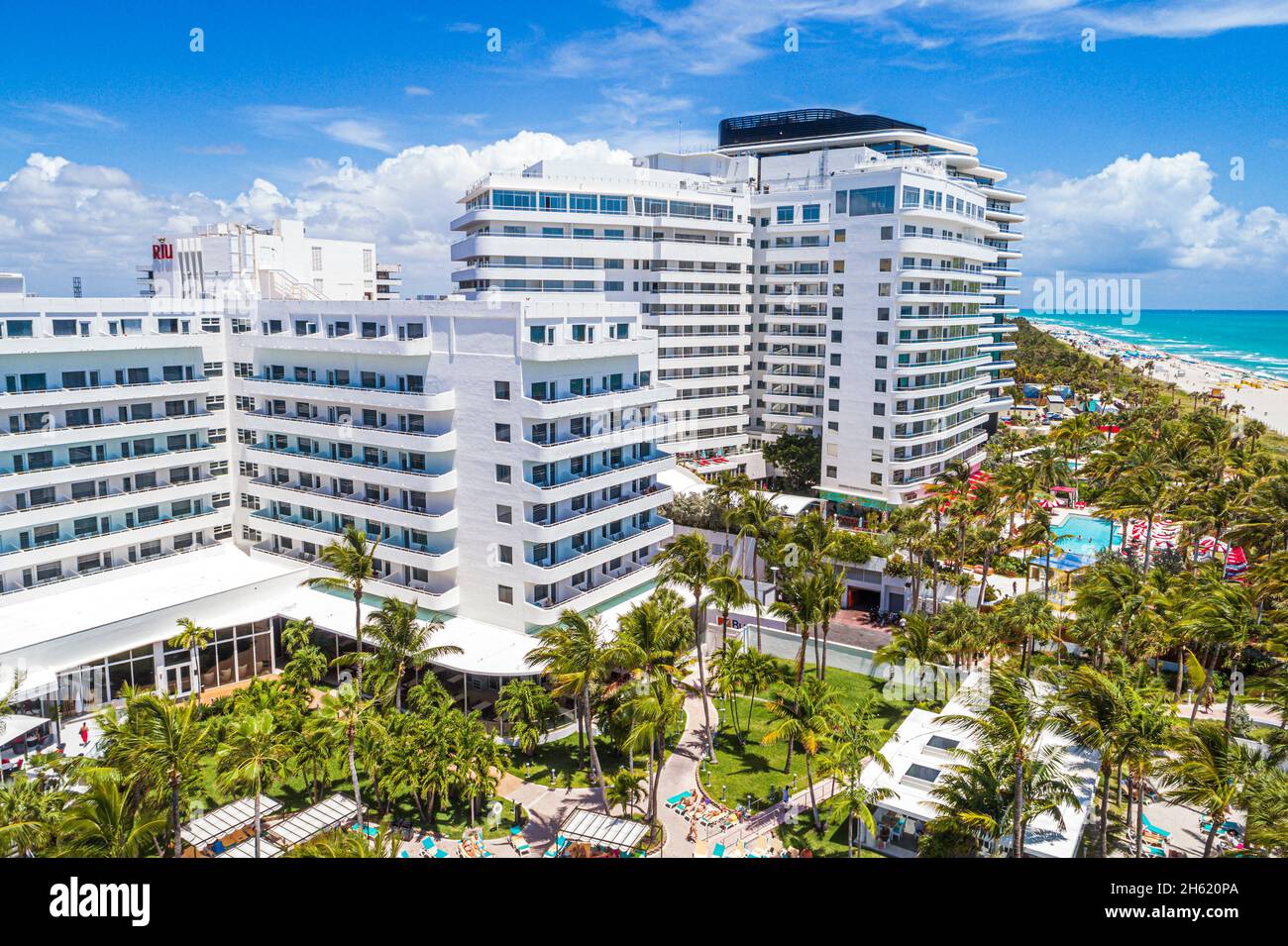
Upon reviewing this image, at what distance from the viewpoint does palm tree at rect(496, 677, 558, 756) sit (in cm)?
3584

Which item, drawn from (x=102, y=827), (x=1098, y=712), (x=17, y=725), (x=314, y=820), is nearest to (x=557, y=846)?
(x=314, y=820)

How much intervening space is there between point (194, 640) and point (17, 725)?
319 inches

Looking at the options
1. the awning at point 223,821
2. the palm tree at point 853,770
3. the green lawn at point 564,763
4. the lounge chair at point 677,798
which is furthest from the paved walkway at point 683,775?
the awning at point 223,821

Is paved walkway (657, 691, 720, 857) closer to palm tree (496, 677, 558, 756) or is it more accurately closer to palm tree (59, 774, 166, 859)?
palm tree (496, 677, 558, 756)

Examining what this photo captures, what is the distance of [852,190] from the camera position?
7088cm

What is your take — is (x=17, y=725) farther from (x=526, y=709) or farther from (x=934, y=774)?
(x=934, y=774)

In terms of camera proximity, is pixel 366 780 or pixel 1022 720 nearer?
pixel 1022 720

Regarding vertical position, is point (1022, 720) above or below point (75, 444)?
below

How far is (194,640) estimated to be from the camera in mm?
41625

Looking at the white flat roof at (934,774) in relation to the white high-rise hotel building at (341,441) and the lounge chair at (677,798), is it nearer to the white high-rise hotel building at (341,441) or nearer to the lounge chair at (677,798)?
the lounge chair at (677,798)
